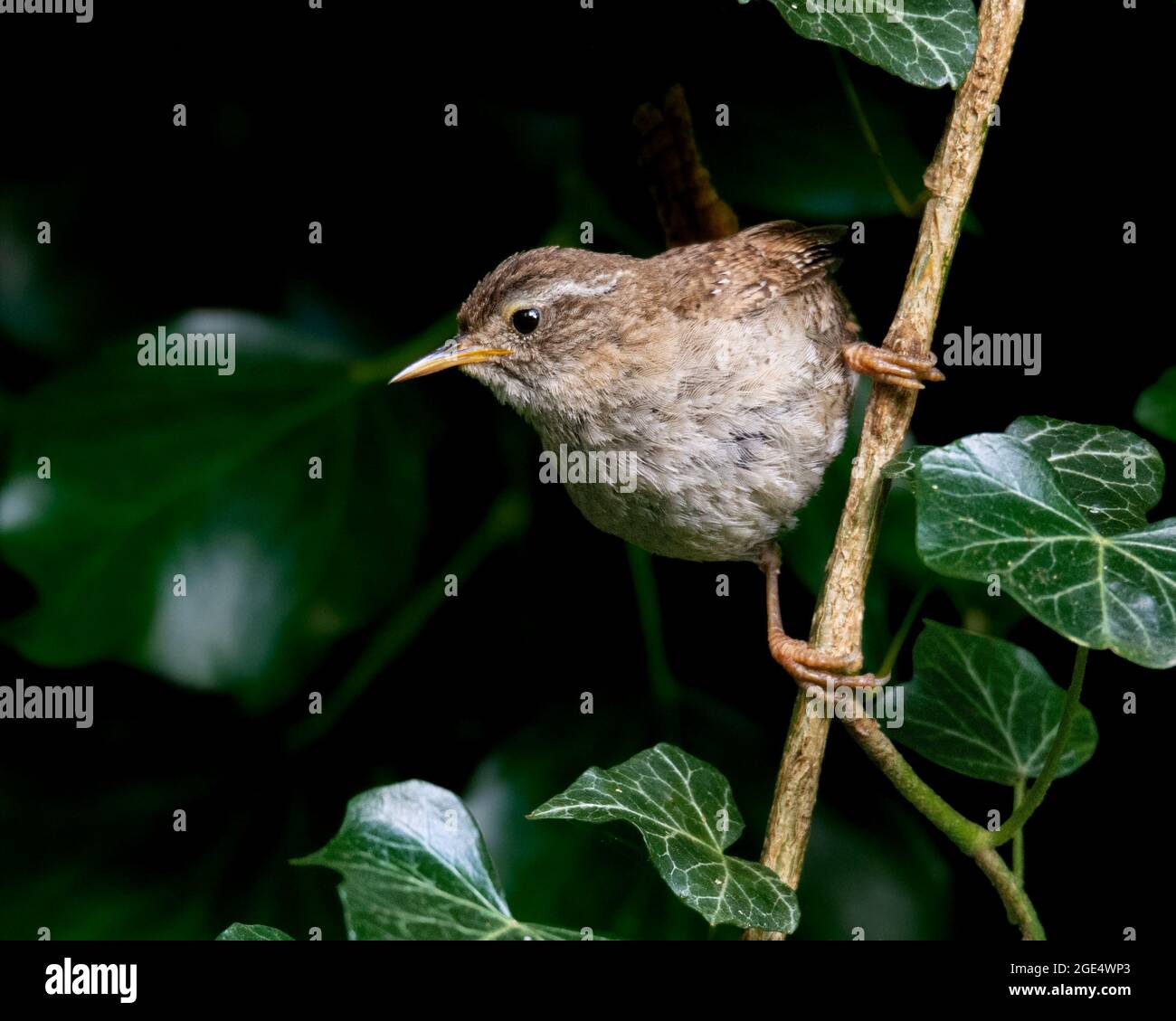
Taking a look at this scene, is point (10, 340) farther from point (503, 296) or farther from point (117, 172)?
point (503, 296)

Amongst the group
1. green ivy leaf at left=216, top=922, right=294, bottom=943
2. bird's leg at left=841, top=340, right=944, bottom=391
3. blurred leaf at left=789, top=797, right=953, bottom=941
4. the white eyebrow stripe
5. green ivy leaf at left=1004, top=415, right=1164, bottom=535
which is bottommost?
blurred leaf at left=789, top=797, right=953, bottom=941

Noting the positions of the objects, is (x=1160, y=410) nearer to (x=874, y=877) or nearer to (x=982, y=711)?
(x=982, y=711)

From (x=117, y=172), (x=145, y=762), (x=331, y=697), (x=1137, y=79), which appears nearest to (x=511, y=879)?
(x=331, y=697)

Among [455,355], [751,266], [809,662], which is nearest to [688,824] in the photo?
[809,662]

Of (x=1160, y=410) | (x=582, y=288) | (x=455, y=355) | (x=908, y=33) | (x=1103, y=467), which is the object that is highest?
(x=908, y=33)

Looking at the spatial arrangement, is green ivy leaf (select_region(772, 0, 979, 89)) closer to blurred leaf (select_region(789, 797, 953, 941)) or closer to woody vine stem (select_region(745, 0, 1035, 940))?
woody vine stem (select_region(745, 0, 1035, 940))

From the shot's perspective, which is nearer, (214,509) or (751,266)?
(751,266)

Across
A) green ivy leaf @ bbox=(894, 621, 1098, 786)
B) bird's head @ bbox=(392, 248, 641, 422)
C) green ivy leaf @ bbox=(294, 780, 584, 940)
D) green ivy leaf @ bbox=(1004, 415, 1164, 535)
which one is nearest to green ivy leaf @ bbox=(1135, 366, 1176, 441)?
green ivy leaf @ bbox=(1004, 415, 1164, 535)
